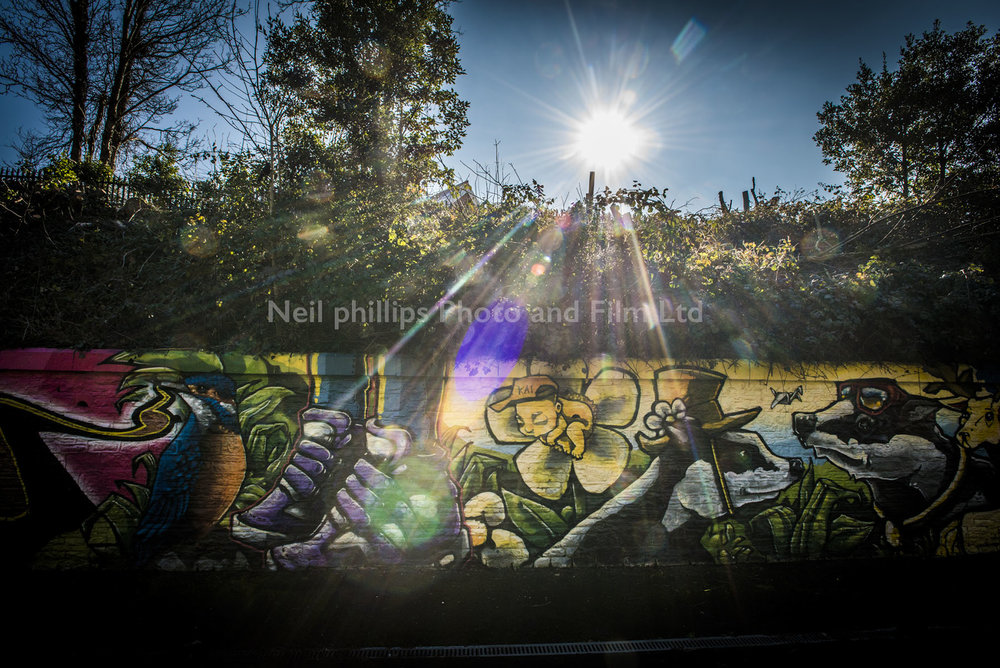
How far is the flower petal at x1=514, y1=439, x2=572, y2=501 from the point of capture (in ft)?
16.0

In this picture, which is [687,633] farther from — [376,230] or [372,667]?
[376,230]

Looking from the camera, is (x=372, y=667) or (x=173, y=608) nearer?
(x=372, y=667)

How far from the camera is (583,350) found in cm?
513

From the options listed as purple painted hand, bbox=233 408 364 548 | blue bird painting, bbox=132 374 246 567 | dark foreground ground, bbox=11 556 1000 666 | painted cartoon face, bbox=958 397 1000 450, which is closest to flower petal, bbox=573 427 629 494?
dark foreground ground, bbox=11 556 1000 666

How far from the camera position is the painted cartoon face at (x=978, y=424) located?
5.51 m

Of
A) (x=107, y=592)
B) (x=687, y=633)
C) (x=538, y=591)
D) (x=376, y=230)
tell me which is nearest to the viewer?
(x=687, y=633)

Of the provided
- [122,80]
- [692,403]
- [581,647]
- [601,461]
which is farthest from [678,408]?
[122,80]

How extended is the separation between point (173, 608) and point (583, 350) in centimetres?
457

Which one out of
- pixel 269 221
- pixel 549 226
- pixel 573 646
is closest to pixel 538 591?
pixel 573 646

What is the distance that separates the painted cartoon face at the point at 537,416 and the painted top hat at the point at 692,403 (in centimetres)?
107

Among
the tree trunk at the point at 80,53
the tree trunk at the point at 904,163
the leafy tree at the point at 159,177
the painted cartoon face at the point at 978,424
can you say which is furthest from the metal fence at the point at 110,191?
the tree trunk at the point at 904,163

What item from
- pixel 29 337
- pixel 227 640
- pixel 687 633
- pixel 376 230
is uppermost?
pixel 376 230

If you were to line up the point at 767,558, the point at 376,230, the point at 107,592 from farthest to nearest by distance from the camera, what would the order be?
the point at 376,230
the point at 767,558
the point at 107,592

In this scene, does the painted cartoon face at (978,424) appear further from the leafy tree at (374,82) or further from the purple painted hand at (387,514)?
the leafy tree at (374,82)
